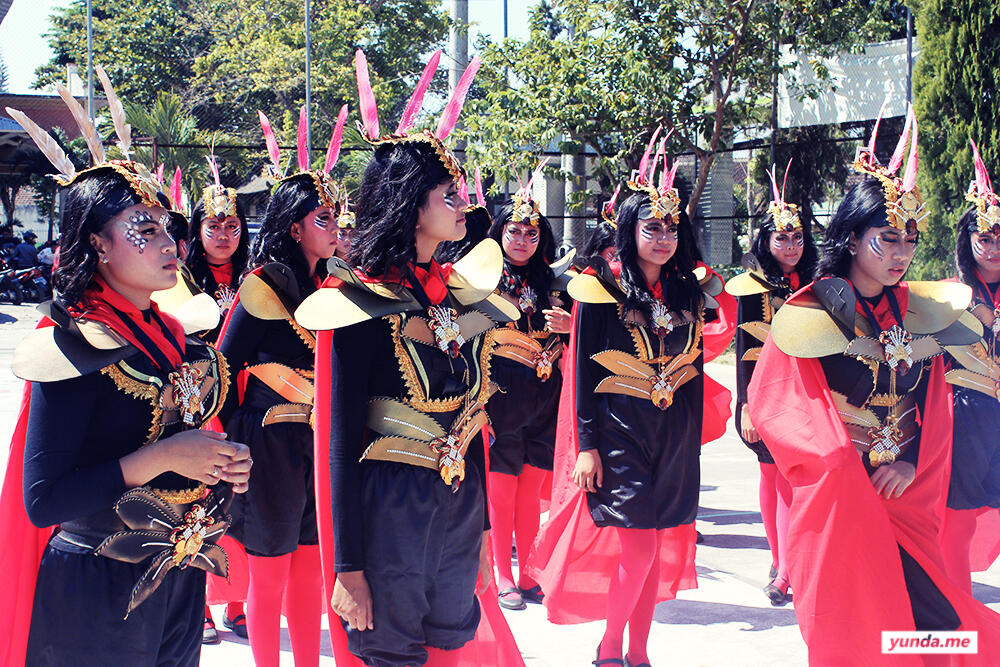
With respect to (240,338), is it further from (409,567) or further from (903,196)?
(903,196)

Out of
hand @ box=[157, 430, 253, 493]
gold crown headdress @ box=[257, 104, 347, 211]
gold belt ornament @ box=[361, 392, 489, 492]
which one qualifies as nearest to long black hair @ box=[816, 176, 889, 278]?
gold belt ornament @ box=[361, 392, 489, 492]

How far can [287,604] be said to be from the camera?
381 centimetres

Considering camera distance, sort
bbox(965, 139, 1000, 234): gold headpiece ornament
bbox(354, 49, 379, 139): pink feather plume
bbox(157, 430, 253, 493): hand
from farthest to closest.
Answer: bbox(965, 139, 1000, 234): gold headpiece ornament, bbox(354, 49, 379, 139): pink feather plume, bbox(157, 430, 253, 493): hand

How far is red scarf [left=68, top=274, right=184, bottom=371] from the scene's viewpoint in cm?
239

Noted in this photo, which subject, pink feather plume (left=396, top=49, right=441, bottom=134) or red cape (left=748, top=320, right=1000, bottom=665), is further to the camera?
red cape (left=748, top=320, right=1000, bottom=665)

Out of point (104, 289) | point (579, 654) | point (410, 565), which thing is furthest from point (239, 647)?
point (104, 289)

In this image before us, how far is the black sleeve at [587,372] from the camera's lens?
430cm

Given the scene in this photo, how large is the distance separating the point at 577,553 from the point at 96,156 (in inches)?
116

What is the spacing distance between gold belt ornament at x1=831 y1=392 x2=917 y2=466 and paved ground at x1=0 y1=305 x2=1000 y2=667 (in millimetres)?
1241

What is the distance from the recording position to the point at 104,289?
2.44 meters

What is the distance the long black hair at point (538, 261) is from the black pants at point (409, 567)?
9.89 feet

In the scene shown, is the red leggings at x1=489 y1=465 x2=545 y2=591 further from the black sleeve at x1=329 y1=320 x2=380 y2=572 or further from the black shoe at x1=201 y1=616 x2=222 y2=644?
the black sleeve at x1=329 y1=320 x2=380 y2=572

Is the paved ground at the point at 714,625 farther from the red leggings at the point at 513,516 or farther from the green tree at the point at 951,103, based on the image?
the green tree at the point at 951,103

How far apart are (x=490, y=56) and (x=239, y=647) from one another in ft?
37.0
